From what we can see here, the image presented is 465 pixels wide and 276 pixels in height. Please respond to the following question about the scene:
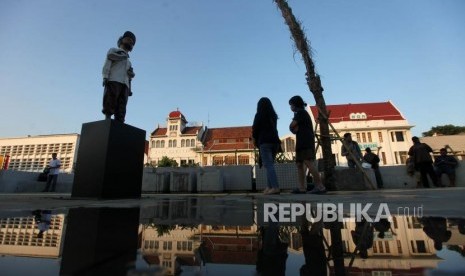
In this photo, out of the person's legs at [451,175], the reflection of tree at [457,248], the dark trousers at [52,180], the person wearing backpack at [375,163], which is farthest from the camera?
the dark trousers at [52,180]

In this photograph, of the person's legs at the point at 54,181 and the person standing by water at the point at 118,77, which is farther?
the person's legs at the point at 54,181

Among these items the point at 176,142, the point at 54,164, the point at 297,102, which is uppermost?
the point at 176,142

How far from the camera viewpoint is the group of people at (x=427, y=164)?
24.0ft

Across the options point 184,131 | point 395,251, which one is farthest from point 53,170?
point 184,131

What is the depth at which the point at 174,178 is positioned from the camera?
9555 millimetres

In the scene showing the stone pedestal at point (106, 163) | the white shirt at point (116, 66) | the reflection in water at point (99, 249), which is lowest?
the reflection in water at point (99, 249)

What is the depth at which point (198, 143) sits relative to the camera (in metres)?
42.5

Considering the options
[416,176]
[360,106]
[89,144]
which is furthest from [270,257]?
[360,106]

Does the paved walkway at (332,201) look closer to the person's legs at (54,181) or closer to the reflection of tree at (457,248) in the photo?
the reflection of tree at (457,248)

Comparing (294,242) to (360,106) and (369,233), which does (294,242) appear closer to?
(369,233)

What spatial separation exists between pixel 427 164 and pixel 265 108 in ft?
19.8

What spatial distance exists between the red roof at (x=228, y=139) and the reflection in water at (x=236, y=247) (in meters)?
38.1

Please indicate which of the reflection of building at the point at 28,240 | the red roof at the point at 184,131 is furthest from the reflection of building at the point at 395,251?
the red roof at the point at 184,131

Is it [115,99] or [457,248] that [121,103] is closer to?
[115,99]
